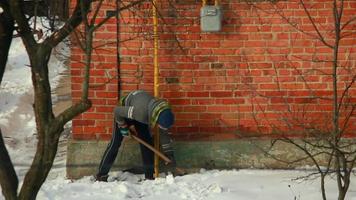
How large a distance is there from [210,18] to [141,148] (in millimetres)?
1597

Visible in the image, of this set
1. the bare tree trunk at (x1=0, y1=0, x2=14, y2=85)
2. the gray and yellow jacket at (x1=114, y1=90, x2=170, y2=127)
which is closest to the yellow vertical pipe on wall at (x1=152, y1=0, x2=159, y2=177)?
the gray and yellow jacket at (x1=114, y1=90, x2=170, y2=127)

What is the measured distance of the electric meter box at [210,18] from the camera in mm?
6348

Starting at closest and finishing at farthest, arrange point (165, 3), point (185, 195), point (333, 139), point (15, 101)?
point (333, 139) → point (185, 195) → point (165, 3) → point (15, 101)

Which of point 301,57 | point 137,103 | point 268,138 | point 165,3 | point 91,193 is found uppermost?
point 165,3

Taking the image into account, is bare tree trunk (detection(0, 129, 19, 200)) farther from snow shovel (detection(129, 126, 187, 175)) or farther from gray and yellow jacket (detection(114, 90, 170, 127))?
snow shovel (detection(129, 126, 187, 175))

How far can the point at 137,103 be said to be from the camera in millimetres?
6305

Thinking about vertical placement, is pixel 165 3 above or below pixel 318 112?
above

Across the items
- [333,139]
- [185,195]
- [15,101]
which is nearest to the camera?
[333,139]

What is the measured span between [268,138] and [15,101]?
6314 mm

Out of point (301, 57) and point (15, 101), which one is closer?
point (301, 57)

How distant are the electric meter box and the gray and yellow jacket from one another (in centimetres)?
93

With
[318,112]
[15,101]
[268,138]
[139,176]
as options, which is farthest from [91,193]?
[15,101]

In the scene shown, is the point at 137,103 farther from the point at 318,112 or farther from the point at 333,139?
the point at 333,139

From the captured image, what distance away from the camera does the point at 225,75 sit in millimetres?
6645
